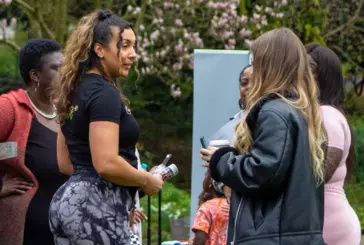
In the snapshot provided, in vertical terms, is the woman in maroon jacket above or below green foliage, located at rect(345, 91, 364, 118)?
above

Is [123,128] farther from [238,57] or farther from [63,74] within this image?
[238,57]

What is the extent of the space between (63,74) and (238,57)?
2429 millimetres

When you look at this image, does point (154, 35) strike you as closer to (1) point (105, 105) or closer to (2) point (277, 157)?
(1) point (105, 105)

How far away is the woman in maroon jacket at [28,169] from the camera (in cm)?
411

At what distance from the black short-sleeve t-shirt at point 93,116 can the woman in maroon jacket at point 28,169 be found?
0.65m

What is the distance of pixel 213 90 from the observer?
5855 millimetres

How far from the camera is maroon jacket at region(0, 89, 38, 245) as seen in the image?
13.5 feet

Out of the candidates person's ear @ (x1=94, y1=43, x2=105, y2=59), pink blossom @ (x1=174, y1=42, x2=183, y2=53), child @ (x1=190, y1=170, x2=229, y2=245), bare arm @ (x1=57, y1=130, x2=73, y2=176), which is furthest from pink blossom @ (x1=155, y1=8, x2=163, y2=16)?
person's ear @ (x1=94, y1=43, x2=105, y2=59)

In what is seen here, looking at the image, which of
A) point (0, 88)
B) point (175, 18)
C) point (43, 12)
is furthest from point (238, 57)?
point (0, 88)

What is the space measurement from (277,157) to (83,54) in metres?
1.02

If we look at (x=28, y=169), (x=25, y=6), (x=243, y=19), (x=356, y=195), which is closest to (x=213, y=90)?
(x=28, y=169)

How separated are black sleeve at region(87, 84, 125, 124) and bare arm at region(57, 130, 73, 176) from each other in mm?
453

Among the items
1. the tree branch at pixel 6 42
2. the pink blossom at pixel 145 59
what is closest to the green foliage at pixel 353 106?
the pink blossom at pixel 145 59

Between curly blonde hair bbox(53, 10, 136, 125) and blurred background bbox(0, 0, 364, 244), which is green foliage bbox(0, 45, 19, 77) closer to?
blurred background bbox(0, 0, 364, 244)
